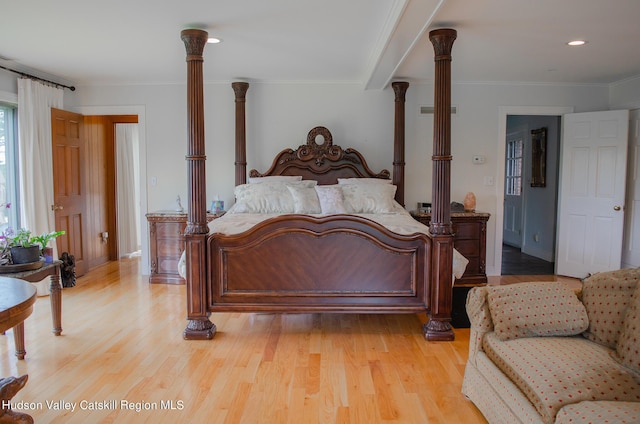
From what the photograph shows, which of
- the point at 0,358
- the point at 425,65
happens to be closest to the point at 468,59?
the point at 425,65

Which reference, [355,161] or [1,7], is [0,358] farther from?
[355,161]

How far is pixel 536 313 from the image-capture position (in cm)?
225

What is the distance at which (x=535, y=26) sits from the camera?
3289 mm

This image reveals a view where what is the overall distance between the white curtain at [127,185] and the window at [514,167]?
20.2 ft

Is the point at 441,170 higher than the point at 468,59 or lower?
lower

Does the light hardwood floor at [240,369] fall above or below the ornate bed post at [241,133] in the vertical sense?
below

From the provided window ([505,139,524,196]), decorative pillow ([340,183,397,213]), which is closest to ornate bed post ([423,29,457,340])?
decorative pillow ([340,183,397,213])

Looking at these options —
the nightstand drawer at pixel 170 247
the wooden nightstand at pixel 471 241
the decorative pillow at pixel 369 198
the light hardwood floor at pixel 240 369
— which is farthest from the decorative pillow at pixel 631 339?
the nightstand drawer at pixel 170 247

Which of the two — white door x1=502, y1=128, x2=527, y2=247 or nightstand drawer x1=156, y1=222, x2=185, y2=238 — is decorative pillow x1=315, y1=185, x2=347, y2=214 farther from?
white door x1=502, y1=128, x2=527, y2=247

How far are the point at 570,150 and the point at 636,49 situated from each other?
1625 millimetres

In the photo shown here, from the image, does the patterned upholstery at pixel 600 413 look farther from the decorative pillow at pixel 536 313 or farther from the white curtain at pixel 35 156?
the white curtain at pixel 35 156

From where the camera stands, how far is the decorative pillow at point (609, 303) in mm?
2131

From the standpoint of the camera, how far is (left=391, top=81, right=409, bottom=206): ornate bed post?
5102 mm

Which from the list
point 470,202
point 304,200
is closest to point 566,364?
point 304,200
